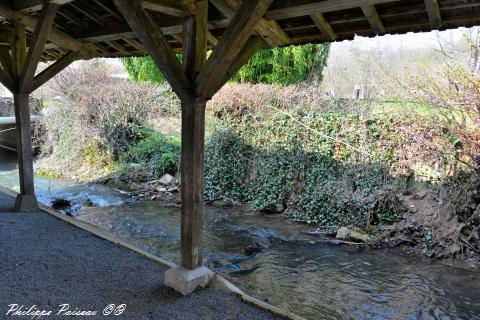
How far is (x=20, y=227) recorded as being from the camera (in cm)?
481

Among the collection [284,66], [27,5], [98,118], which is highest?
[284,66]

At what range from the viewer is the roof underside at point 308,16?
Answer: 2914 mm

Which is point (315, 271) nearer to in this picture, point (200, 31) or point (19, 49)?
point (200, 31)

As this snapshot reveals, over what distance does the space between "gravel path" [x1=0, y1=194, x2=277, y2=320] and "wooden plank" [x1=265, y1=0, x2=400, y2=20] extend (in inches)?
98.6

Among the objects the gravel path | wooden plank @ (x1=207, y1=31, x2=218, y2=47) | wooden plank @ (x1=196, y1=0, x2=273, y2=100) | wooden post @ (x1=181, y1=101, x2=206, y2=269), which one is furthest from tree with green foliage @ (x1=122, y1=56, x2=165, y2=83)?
wooden plank @ (x1=196, y1=0, x2=273, y2=100)

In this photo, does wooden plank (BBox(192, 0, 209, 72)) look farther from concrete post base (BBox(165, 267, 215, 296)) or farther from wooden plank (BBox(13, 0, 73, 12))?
wooden plank (BBox(13, 0, 73, 12))

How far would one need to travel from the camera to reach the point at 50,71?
516 cm

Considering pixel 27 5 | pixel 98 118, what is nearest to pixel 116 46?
pixel 27 5

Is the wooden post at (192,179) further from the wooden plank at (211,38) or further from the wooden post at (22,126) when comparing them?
the wooden post at (22,126)

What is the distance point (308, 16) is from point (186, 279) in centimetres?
263

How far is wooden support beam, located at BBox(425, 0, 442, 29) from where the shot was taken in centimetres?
276

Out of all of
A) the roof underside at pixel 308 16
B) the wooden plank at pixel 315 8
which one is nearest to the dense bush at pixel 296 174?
the roof underside at pixel 308 16

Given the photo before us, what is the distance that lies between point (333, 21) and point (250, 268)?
11.7 feet

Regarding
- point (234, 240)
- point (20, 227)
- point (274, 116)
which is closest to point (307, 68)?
point (274, 116)
